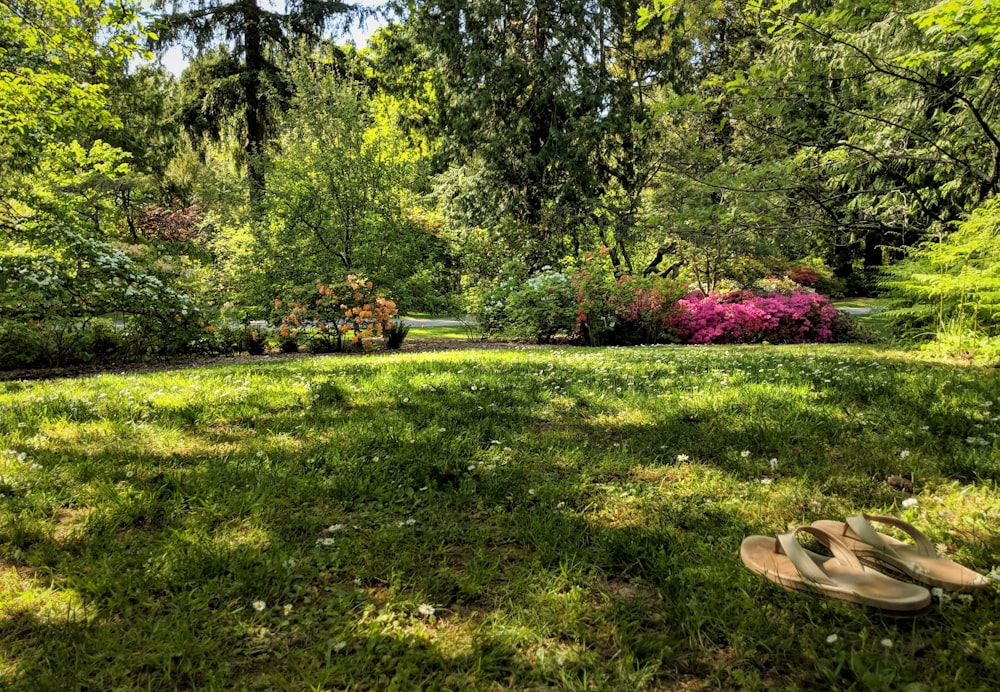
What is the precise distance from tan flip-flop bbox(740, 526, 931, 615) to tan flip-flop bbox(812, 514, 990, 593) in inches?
3.1

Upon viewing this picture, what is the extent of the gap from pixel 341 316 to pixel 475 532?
7.84m

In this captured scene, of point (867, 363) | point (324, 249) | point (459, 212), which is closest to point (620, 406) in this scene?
point (867, 363)

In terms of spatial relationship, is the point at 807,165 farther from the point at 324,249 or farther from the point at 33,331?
the point at 33,331

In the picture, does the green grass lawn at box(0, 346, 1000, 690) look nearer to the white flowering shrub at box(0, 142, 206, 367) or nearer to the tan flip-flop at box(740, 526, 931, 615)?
the tan flip-flop at box(740, 526, 931, 615)

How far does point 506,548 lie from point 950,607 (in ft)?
4.98

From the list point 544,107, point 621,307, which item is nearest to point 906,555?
point 621,307

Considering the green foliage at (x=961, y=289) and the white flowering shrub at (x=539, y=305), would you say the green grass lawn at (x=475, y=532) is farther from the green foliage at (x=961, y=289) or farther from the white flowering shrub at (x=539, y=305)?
the white flowering shrub at (x=539, y=305)

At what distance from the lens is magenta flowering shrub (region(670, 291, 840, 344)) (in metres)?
10.5

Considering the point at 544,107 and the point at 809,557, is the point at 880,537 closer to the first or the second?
the point at 809,557

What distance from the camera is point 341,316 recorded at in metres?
9.42

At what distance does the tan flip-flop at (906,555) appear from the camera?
172cm

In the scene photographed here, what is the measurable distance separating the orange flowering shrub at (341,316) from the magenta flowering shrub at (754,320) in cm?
602

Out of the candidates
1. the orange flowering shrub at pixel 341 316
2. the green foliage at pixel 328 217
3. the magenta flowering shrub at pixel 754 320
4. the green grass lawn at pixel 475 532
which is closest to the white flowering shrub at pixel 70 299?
the orange flowering shrub at pixel 341 316

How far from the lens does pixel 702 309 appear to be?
35.6 ft
